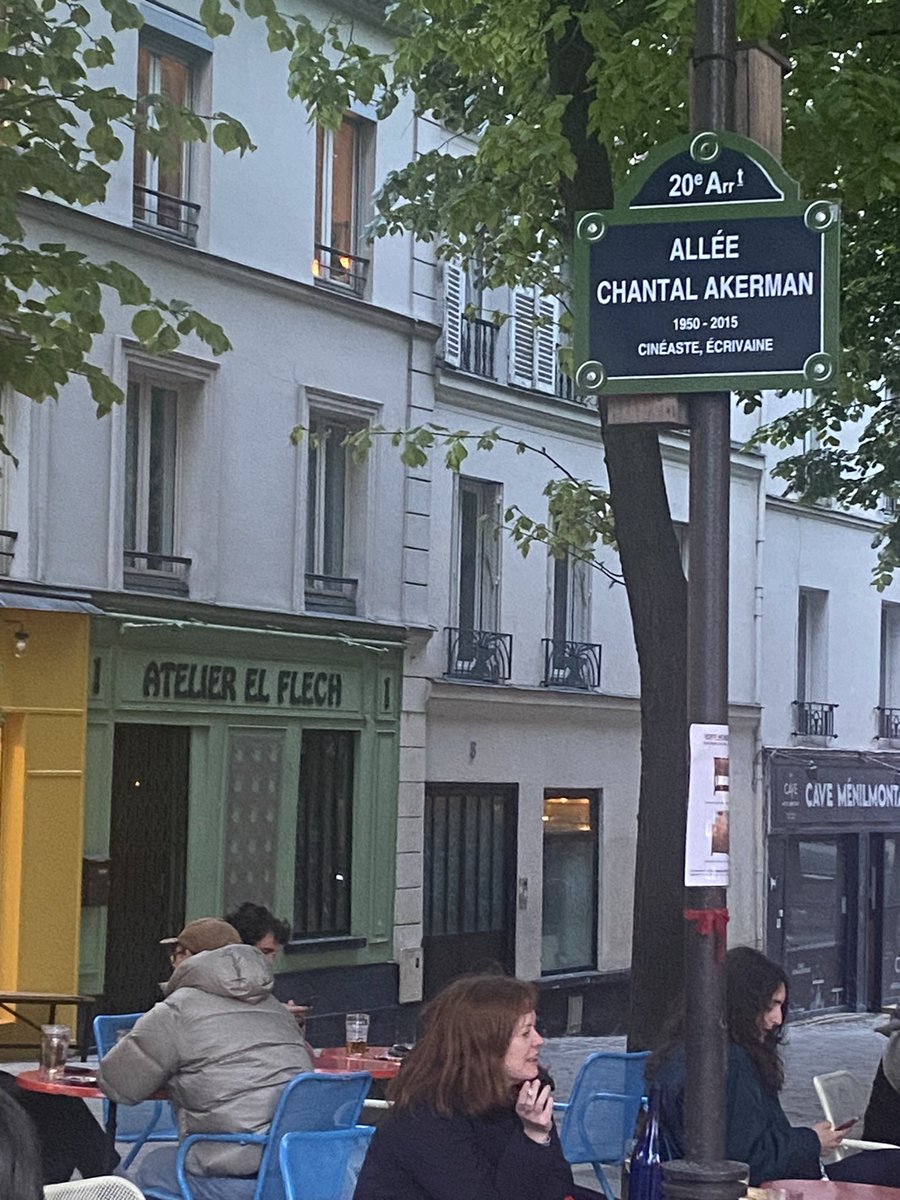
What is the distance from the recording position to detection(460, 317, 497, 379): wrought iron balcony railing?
905 inches

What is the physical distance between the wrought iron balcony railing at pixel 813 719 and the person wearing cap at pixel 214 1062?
22.2 metres

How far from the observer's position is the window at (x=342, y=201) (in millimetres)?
21156

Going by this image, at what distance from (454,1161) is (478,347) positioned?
714 inches

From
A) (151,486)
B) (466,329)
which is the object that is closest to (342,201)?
(466,329)

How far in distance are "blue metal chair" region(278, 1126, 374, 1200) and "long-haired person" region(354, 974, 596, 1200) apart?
1994 millimetres

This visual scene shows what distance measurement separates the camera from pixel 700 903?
582 centimetres

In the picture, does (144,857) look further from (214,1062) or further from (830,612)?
(830,612)

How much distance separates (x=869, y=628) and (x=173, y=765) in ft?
51.3

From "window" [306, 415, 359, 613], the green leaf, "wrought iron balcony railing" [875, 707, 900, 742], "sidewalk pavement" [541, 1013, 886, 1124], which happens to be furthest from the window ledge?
"wrought iron balcony railing" [875, 707, 900, 742]

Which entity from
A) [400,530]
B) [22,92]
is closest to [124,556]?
[400,530]

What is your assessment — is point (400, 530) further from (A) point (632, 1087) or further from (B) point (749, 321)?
(B) point (749, 321)

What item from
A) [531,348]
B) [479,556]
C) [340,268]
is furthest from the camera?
[531,348]

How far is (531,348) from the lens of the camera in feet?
79.4

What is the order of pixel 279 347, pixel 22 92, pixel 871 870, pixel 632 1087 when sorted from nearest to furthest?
1. pixel 632 1087
2. pixel 22 92
3. pixel 279 347
4. pixel 871 870
